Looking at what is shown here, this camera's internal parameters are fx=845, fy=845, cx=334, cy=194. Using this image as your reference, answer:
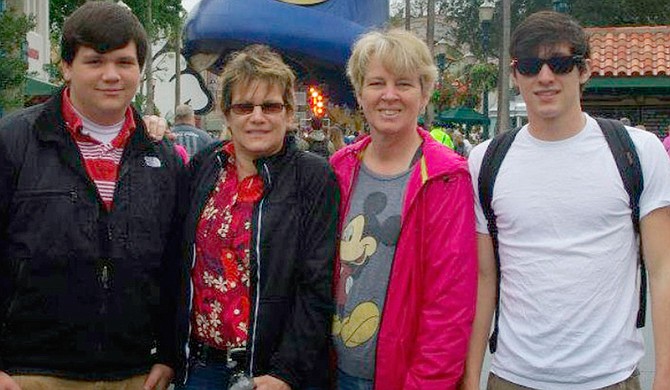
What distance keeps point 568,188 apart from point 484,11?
15.6 meters

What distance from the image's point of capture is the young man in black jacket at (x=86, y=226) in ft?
9.57

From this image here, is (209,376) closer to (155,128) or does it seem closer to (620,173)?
(155,128)

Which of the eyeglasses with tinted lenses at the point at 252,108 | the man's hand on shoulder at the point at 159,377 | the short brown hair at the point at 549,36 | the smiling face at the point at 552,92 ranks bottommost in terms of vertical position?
the man's hand on shoulder at the point at 159,377

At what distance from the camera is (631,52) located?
52.2 ft

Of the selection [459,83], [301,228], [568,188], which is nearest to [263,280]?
[301,228]

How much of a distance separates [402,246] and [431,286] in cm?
17

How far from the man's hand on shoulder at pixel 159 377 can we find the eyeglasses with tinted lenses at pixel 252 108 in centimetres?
102

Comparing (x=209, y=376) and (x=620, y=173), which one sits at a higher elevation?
(x=620, y=173)

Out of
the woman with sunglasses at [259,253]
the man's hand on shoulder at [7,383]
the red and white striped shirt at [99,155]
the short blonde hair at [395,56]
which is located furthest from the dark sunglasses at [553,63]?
the man's hand on shoulder at [7,383]

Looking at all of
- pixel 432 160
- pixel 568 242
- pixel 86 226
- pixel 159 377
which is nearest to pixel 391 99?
pixel 432 160

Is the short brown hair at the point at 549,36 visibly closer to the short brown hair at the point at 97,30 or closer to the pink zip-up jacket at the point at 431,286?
the pink zip-up jacket at the point at 431,286

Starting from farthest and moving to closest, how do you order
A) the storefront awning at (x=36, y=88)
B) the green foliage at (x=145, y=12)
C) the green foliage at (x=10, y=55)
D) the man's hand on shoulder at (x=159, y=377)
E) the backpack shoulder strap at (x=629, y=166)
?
the green foliage at (x=145, y=12) → the storefront awning at (x=36, y=88) → the green foliage at (x=10, y=55) → the man's hand on shoulder at (x=159, y=377) → the backpack shoulder strap at (x=629, y=166)

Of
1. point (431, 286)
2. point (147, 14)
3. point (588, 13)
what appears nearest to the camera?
point (431, 286)

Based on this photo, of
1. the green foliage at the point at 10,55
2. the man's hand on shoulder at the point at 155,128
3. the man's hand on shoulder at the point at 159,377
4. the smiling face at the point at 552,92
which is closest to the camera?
the smiling face at the point at 552,92
